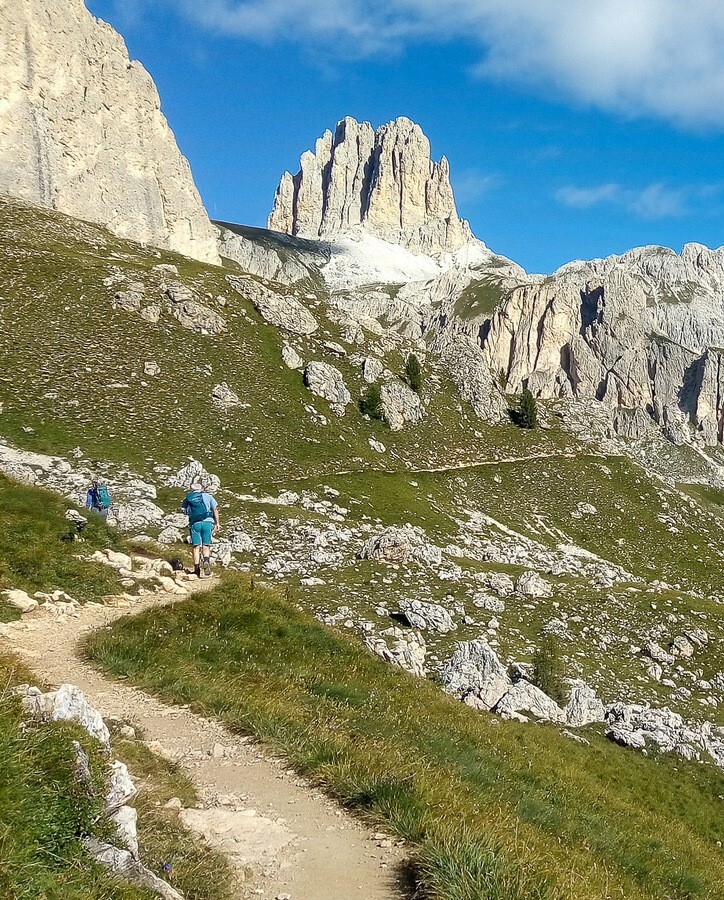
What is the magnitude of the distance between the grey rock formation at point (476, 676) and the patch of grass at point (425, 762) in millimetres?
2555

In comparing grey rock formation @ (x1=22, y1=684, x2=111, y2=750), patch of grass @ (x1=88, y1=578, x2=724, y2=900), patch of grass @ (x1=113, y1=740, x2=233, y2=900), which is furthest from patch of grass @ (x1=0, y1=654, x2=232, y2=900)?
patch of grass @ (x1=88, y1=578, x2=724, y2=900)

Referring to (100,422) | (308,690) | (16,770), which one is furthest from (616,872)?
(100,422)

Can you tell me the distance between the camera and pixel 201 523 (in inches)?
716

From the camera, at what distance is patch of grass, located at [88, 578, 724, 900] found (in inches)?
241

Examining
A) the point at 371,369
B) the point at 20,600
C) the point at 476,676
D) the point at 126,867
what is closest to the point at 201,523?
the point at 20,600

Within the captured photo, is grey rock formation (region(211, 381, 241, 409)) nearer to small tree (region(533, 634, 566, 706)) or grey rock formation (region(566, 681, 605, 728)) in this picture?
small tree (region(533, 634, 566, 706))

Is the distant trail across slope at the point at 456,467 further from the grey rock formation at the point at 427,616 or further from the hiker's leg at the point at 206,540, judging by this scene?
the hiker's leg at the point at 206,540

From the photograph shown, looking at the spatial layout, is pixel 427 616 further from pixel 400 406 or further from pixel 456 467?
pixel 400 406

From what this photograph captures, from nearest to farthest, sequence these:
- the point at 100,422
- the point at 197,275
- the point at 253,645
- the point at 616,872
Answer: the point at 616,872
the point at 253,645
the point at 100,422
the point at 197,275

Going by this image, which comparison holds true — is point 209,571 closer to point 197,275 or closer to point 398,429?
point 398,429

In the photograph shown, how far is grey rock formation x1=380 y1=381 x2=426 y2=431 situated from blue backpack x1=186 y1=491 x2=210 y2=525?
4740 cm

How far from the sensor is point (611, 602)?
32375mm

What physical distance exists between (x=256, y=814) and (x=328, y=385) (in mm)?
58558

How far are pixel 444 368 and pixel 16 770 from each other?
82.3m
